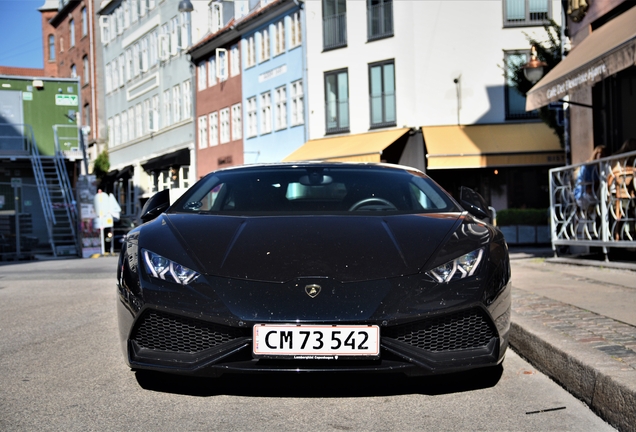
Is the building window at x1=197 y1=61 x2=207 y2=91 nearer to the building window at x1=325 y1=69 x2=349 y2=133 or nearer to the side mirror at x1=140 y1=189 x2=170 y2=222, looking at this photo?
the building window at x1=325 y1=69 x2=349 y2=133

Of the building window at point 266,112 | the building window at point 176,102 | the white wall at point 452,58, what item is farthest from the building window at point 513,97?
the building window at point 176,102

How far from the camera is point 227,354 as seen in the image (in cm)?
420

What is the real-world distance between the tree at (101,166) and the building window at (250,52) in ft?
72.0

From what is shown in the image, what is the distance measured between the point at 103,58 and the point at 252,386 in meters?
61.9

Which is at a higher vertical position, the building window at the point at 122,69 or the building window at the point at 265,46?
the building window at the point at 122,69

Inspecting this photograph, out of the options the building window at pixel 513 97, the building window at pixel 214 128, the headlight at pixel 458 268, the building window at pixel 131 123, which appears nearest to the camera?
the headlight at pixel 458 268

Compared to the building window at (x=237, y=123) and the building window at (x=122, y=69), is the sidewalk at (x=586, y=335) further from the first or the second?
the building window at (x=122, y=69)

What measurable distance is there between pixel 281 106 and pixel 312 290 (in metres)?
33.7

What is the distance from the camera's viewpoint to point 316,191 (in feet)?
19.5

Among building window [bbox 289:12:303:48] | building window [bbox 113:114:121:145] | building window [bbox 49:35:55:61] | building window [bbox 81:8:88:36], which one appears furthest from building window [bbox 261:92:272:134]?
building window [bbox 49:35:55:61]

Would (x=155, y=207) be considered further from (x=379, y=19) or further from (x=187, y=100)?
(x=187, y=100)

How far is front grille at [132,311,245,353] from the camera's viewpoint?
167 inches

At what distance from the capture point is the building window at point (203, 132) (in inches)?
1788

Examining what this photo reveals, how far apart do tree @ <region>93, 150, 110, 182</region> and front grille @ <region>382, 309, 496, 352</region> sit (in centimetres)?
5688
